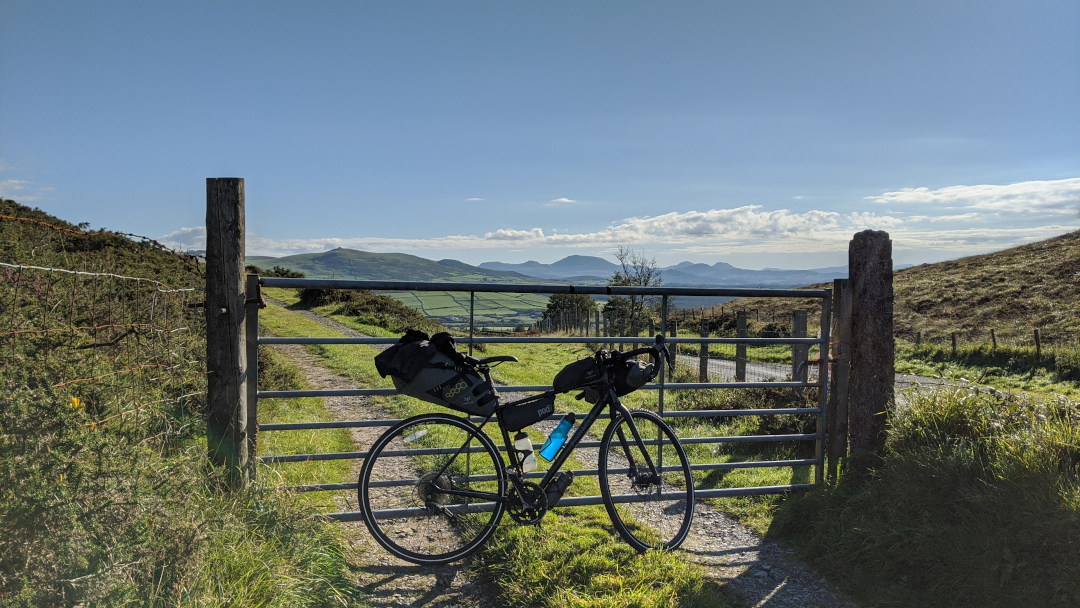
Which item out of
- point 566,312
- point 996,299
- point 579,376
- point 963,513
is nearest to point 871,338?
point 963,513

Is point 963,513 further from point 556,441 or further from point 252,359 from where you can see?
point 252,359

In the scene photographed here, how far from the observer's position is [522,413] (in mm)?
4492

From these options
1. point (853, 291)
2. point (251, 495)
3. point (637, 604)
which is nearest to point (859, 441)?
point (853, 291)

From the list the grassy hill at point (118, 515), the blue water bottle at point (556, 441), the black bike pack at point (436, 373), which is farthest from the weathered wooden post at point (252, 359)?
the blue water bottle at point (556, 441)

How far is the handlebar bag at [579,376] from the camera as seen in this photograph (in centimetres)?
457

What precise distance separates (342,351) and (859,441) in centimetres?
1397

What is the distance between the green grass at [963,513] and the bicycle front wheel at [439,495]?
7.85 ft

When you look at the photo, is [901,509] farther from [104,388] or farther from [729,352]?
[729,352]

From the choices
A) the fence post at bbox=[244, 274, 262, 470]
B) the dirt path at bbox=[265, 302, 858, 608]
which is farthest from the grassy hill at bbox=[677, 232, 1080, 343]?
the fence post at bbox=[244, 274, 262, 470]

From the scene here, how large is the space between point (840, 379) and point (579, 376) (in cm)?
257

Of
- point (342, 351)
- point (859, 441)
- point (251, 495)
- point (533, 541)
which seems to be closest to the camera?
point (251, 495)

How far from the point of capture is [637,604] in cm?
382

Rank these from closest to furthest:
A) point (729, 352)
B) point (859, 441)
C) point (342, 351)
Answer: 1. point (859, 441)
2. point (342, 351)
3. point (729, 352)

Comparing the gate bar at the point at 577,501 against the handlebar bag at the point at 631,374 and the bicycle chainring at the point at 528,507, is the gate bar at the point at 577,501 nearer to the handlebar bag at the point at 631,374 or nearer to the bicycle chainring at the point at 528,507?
the bicycle chainring at the point at 528,507
